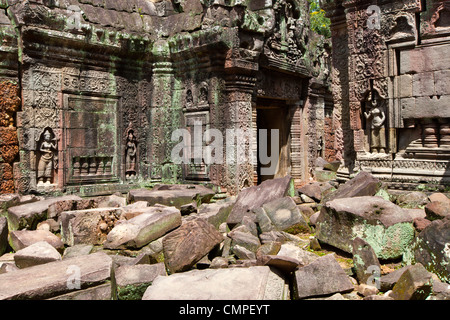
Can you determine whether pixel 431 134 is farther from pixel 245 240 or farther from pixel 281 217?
pixel 245 240

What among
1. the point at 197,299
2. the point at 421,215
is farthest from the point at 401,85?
the point at 197,299

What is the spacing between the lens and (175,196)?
25.3 feet

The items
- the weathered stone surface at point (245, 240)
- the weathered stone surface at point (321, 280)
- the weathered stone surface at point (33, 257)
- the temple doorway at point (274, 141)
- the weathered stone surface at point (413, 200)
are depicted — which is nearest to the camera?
the weathered stone surface at point (321, 280)

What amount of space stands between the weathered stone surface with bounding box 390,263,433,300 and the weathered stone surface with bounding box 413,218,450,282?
55 centimetres

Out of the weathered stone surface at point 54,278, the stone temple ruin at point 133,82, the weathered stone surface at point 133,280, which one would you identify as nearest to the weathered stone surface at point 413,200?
the stone temple ruin at point 133,82

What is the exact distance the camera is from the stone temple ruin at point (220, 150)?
12.2 feet

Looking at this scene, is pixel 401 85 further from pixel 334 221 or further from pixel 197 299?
pixel 197 299

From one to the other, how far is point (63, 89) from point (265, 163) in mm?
5451

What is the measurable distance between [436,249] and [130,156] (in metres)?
7.00

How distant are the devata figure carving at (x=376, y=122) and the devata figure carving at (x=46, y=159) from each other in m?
5.80

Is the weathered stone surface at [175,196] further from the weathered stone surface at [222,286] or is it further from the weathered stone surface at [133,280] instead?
the weathered stone surface at [222,286]

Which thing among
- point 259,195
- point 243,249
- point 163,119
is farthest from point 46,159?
point 243,249

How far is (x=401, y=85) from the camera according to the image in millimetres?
6832
